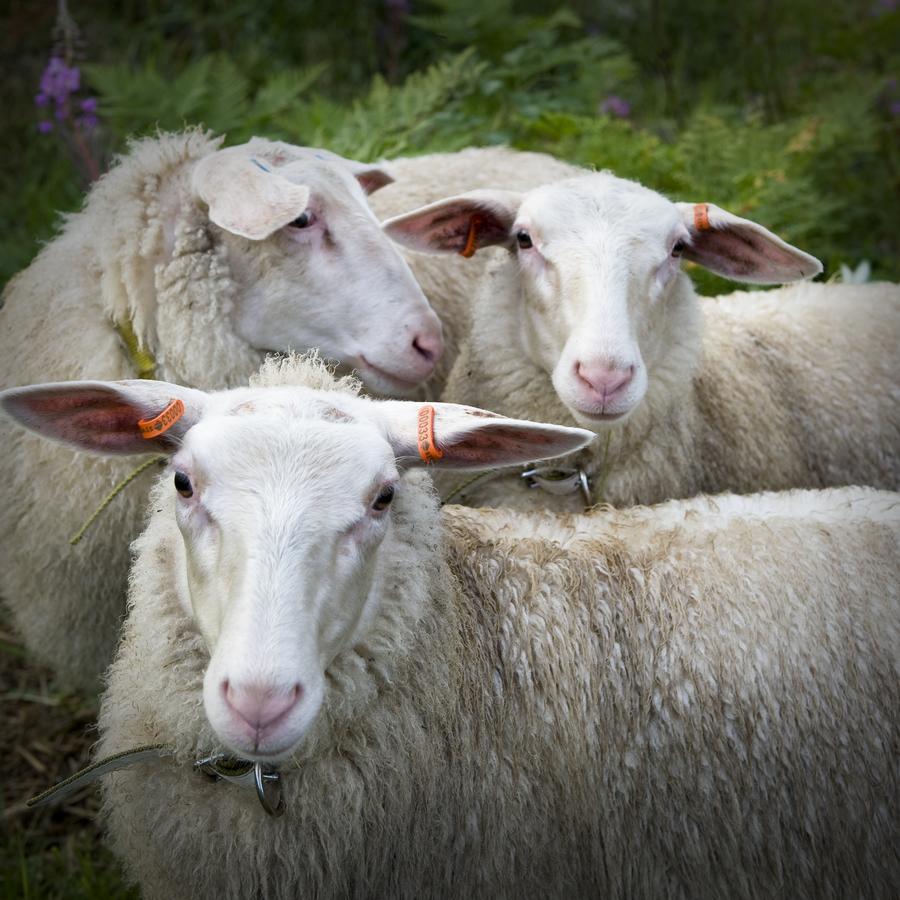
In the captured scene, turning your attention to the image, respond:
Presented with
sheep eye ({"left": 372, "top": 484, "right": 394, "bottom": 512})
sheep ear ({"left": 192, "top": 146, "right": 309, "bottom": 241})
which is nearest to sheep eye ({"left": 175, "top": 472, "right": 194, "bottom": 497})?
sheep eye ({"left": 372, "top": 484, "right": 394, "bottom": 512})

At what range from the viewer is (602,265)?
2.87m

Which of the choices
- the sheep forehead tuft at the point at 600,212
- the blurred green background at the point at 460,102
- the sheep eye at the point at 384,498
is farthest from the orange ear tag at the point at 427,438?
the blurred green background at the point at 460,102

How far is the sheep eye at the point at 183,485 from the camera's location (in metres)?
2.02

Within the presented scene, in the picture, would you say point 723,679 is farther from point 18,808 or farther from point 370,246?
point 18,808

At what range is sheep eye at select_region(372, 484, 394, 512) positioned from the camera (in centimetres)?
205

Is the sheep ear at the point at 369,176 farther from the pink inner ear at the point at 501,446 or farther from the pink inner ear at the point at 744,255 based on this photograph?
the pink inner ear at the point at 501,446

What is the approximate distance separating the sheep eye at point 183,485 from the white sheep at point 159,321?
37.6 inches

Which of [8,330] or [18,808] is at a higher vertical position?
[8,330]

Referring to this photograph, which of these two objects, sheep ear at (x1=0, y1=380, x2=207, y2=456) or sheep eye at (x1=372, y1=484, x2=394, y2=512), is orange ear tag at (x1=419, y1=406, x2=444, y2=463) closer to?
sheep eye at (x1=372, y1=484, x2=394, y2=512)

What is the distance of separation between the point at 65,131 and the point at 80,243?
1434 mm

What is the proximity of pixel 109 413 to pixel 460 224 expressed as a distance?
145 cm

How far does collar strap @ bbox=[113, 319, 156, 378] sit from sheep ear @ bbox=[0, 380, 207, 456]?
75cm

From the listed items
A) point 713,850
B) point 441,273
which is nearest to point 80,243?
point 441,273

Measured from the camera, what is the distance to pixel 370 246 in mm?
3078
